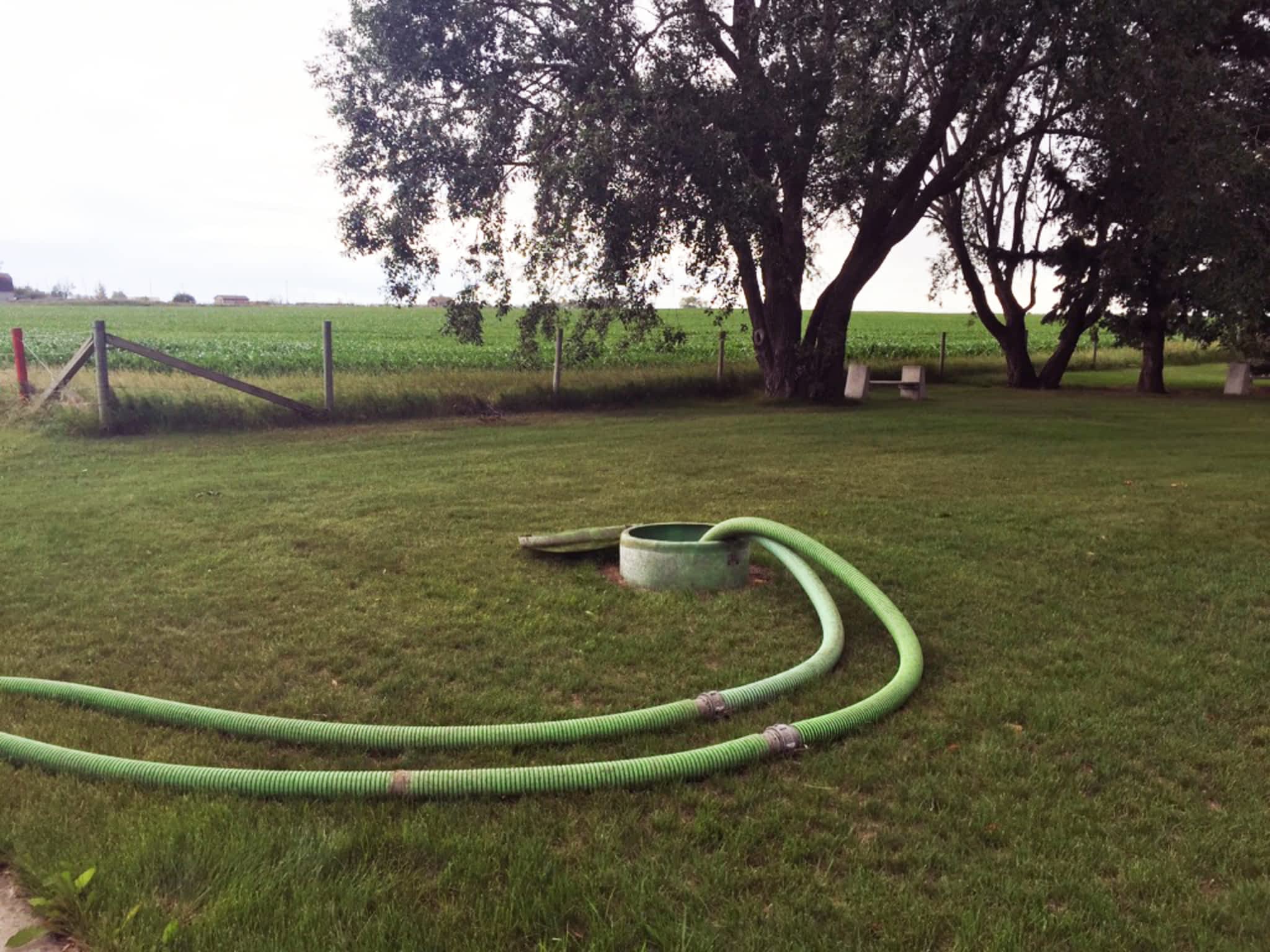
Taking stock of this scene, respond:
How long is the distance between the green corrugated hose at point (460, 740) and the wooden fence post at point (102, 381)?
300 inches

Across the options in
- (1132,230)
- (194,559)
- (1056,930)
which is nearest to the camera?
(1056,930)

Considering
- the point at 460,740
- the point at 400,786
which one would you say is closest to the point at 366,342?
the point at 460,740

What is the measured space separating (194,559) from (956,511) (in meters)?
5.26

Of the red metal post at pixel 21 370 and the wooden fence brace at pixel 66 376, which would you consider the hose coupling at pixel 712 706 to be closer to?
the wooden fence brace at pixel 66 376

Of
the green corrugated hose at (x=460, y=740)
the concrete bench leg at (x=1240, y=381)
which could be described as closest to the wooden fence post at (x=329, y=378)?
the green corrugated hose at (x=460, y=740)

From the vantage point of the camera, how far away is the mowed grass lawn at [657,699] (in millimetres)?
Answer: 2102

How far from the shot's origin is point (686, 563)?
15.1ft

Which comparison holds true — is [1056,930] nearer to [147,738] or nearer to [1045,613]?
[1045,613]

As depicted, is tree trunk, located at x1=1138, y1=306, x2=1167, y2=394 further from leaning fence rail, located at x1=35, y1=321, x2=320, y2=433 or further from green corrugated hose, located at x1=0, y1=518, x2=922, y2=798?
green corrugated hose, located at x1=0, y1=518, x2=922, y2=798

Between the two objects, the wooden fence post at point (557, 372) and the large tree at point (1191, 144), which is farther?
the wooden fence post at point (557, 372)

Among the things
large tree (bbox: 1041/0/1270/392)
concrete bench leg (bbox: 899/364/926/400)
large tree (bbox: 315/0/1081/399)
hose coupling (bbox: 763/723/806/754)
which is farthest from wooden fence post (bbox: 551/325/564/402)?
hose coupling (bbox: 763/723/806/754)

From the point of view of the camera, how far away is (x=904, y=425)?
11680 millimetres

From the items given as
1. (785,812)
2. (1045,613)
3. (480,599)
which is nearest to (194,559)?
(480,599)

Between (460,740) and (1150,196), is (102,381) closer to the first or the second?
(460,740)
